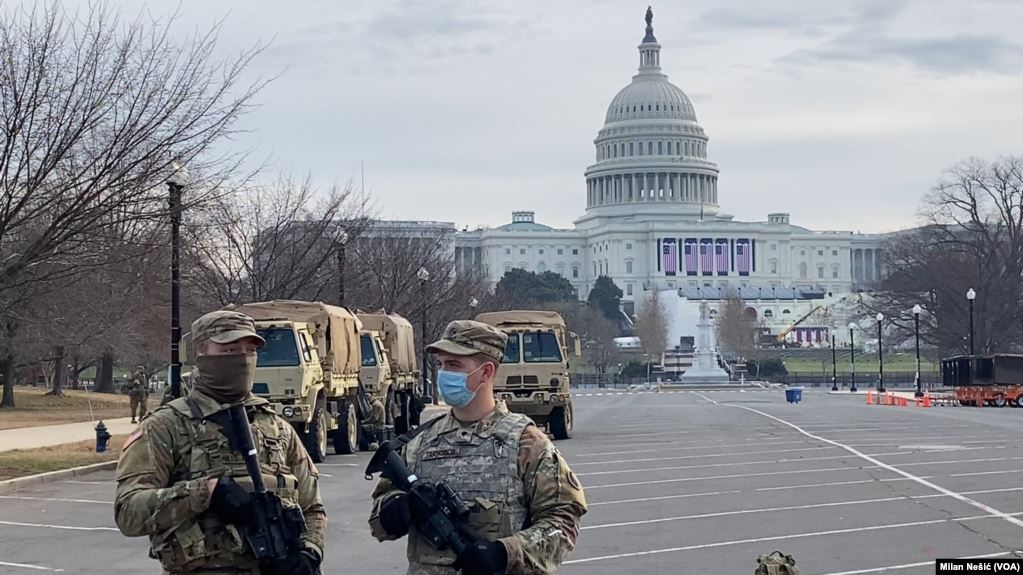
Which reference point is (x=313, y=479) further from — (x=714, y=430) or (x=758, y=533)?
(x=714, y=430)

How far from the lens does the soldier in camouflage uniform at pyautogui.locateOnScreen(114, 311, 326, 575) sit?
18.3ft

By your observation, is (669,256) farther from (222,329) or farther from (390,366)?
(222,329)

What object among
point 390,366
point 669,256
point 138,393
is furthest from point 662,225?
point 390,366

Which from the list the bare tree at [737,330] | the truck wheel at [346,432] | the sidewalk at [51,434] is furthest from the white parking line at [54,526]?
the bare tree at [737,330]

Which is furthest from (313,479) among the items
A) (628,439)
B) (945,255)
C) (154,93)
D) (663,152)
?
(663,152)

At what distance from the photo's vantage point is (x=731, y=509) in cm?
1622

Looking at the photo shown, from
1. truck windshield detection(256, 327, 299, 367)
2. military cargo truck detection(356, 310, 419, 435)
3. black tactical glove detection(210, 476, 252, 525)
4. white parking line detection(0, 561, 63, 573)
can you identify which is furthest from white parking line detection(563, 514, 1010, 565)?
military cargo truck detection(356, 310, 419, 435)

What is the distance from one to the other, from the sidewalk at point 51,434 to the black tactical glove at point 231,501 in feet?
76.5

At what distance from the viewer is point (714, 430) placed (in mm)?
32938

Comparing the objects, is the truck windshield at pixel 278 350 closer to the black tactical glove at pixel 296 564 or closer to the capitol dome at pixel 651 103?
the black tactical glove at pixel 296 564

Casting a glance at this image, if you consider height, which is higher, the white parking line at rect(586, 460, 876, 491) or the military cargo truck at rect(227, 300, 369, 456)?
the military cargo truck at rect(227, 300, 369, 456)

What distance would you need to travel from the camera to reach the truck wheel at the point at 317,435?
2361cm

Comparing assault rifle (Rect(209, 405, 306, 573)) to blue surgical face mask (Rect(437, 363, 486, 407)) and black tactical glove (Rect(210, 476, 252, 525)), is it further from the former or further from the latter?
blue surgical face mask (Rect(437, 363, 486, 407))

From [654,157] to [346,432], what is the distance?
16700 cm
